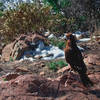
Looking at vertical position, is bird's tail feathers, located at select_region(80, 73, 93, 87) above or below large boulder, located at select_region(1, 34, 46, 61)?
above

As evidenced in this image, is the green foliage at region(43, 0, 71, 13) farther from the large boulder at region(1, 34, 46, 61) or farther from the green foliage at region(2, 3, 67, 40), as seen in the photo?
the large boulder at region(1, 34, 46, 61)

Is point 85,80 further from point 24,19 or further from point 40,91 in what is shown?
point 24,19

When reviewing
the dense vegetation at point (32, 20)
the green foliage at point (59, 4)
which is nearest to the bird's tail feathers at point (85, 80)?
the dense vegetation at point (32, 20)

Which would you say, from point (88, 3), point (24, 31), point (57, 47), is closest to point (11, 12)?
point (24, 31)

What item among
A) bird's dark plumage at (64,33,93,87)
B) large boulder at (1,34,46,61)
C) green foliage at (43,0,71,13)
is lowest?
large boulder at (1,34,46,61)

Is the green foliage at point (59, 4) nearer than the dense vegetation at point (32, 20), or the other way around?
the dense vegetation at point (32, 20)

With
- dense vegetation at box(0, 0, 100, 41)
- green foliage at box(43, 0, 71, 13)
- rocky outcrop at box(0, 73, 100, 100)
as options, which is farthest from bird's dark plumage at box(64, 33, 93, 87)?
green foliage at box(43, 0, 71, 13)

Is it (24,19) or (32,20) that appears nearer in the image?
(24,19)

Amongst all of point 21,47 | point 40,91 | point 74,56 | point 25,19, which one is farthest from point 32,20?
point 40,91

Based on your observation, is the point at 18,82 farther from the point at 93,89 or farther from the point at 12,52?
the point at 12,52

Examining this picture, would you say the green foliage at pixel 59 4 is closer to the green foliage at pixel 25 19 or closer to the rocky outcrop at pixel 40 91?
the green foliage at pixel 25 19

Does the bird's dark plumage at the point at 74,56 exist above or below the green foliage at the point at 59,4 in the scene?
above

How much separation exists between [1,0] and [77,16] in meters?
8.93

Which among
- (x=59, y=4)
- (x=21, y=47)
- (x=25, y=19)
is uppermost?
(x=25, y=19)
